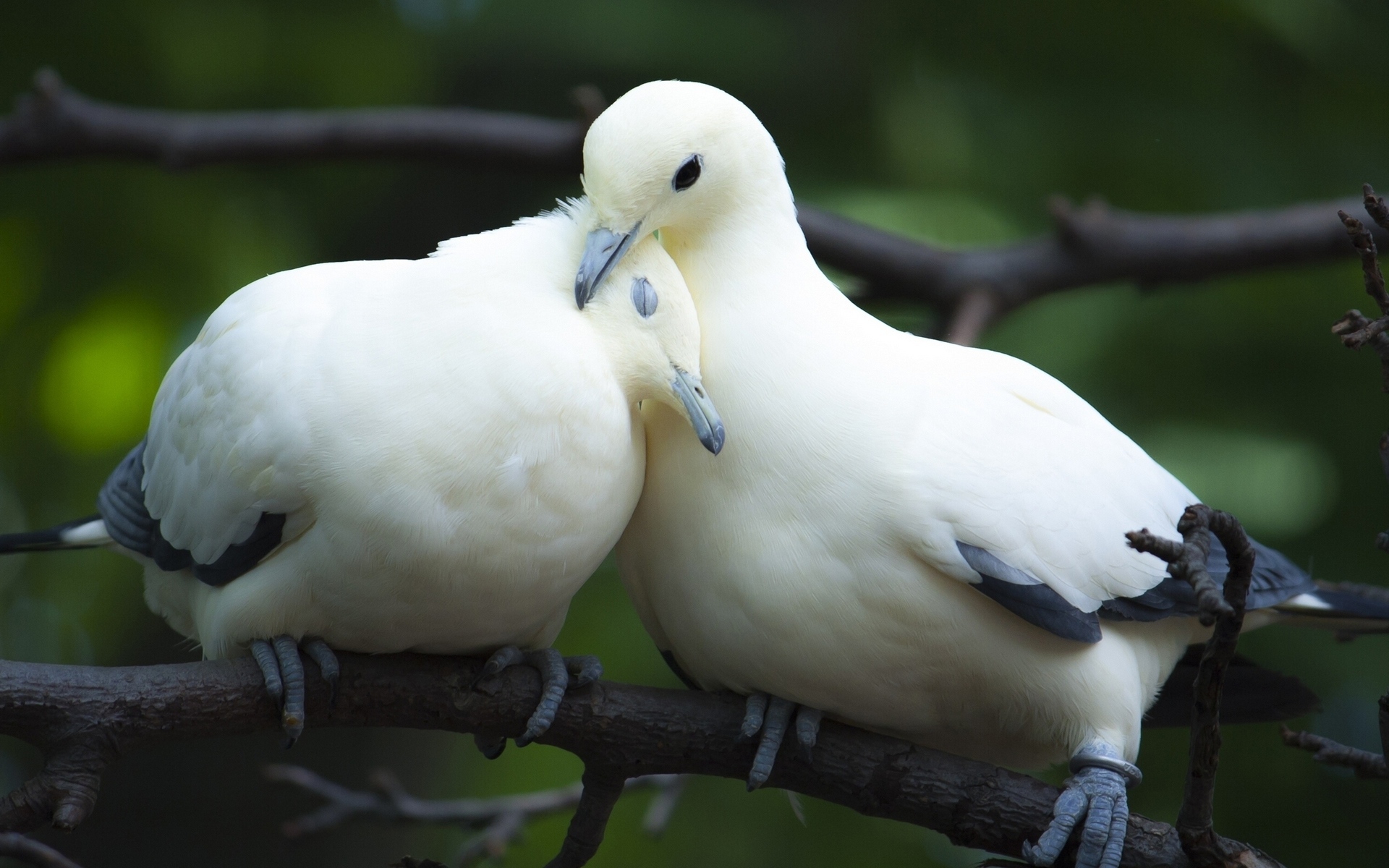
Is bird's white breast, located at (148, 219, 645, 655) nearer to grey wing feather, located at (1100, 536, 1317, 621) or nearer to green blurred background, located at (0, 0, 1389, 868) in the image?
grey wing feather, located at (1100, 536, 1317, 621)

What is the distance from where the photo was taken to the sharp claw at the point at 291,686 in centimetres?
149

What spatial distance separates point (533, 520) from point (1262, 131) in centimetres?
379

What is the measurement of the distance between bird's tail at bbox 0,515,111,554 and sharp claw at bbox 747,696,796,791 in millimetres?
1033

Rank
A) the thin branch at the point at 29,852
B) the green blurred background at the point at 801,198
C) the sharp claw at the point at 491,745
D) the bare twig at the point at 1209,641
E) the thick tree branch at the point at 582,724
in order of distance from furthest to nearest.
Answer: the green blurred background at the point at 801,198 < the sharp claw at the point at 491,745 < the thick tree branch at the point at 582,724 < the thin branch at the point at 29,852 < the bare twig at the point at 1209,641

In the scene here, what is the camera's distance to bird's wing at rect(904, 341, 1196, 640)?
1542 millimetres

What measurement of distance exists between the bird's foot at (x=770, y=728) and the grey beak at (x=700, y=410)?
13.8 inches

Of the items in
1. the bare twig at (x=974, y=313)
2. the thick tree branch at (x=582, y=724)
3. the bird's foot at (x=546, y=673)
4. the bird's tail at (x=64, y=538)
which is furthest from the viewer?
the bare twig at (x=974, y=313)

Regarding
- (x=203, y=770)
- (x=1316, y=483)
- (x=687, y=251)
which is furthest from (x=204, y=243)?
(x=1316, y=483)

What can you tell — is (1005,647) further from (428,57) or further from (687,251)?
(428,57)

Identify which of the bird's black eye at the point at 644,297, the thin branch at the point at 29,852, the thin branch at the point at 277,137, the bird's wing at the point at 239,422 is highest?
the thin branch at the point at 277,137

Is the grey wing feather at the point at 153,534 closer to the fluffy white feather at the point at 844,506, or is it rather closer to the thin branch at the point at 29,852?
the thin branch at the point at 29,852

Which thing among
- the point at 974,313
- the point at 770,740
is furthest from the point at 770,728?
the point at 974,313

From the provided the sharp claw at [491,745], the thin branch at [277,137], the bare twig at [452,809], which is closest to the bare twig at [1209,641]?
the sharp claw at [491,745]

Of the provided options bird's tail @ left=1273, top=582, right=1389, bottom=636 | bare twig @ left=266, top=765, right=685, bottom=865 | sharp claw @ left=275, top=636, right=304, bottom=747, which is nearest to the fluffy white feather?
bird's tail @ left=1273, top=582, right=1389, bottom=636
